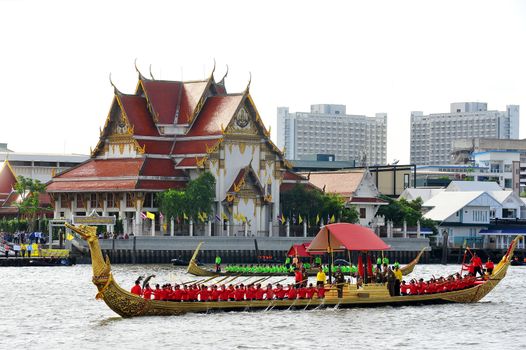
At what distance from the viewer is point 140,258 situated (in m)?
112

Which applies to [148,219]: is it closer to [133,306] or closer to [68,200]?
[68,200]

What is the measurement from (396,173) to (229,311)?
4002 inches

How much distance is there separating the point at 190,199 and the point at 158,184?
5.28 metres

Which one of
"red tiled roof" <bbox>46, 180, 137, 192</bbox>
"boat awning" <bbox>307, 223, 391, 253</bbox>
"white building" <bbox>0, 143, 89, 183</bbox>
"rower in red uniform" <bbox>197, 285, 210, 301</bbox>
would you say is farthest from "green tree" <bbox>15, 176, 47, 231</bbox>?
"rower in red uniform" <bbox>197, 285, 210, 301</bbox>

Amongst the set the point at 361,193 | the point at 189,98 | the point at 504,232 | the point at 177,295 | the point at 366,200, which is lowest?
the point at 177,295

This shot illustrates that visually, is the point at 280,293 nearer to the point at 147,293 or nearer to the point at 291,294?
the point at 291,294

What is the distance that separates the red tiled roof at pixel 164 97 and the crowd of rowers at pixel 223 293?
61.7 m

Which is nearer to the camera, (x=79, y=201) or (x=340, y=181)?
(x=79, y=201)

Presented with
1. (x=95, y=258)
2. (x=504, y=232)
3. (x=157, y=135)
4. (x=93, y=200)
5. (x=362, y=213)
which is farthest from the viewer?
(x=504, y=232)

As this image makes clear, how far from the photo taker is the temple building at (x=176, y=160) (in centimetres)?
12225

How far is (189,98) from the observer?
426ft

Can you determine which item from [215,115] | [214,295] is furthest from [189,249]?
[214,295]

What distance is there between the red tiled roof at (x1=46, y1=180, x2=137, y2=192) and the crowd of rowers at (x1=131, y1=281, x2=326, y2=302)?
5307cm

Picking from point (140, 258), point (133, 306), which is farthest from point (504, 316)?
point (140, 258)
